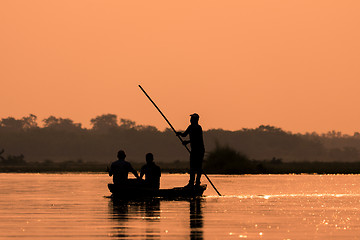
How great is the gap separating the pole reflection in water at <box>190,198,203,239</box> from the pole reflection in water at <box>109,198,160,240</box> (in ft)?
2.07

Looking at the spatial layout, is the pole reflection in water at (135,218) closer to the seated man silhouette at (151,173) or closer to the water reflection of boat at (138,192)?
the water reflection of boat at (138,192)

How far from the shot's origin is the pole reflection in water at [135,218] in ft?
58.3

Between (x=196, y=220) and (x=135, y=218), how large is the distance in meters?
1.43

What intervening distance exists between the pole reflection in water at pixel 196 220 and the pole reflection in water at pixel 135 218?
630 millimetres

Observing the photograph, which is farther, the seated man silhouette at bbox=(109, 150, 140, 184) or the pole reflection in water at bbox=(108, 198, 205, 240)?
the seated man silhouette at bbox=(109, 150, 140, 184)

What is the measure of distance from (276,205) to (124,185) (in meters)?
4.73

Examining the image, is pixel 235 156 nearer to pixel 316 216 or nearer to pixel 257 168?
pixel 257 168

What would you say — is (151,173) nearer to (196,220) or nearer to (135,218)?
(135,218)

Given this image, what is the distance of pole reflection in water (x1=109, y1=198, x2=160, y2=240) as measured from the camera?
58.3 ft

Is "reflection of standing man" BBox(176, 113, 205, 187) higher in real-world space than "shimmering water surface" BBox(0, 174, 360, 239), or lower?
higher

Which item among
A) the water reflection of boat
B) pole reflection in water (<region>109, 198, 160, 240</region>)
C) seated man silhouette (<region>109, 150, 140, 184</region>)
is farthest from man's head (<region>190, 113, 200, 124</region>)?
pole reflection in water (<region>109, 198, 160, 240</region>)

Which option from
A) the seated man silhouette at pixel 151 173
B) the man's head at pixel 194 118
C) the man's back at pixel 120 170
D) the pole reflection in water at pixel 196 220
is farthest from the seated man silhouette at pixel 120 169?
the man's head at pixel 194 118

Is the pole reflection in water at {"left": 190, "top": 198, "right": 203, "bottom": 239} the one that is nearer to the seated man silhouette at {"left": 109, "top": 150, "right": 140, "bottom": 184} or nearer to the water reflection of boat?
the water reflection of boat

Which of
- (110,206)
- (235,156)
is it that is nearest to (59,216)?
(110,206)
